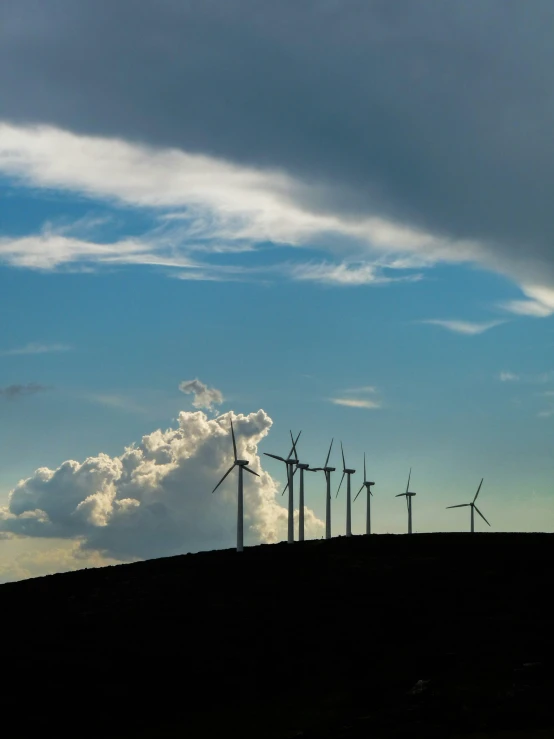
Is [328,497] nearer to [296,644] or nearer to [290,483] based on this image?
[290,483]

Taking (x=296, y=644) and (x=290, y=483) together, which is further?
(x=290, y=483)

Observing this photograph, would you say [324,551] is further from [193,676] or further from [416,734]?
[416,734]

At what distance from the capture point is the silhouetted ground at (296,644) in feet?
271

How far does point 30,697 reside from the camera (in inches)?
3723

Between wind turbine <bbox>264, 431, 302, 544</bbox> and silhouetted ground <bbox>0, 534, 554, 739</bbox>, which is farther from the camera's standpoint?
wind turbine <bbox>264, 431, 302, 544</bbox>

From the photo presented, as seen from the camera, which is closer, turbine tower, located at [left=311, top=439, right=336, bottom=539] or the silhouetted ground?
the silhouetted ground

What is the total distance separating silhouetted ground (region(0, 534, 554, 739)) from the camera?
271 feet

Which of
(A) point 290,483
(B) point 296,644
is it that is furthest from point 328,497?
(B) point 296,644

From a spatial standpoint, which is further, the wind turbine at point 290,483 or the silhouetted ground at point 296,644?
the wind turbine at point 290,483

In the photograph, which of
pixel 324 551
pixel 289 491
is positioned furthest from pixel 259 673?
pixel 289 491

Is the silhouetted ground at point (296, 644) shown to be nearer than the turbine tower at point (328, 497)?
Yes

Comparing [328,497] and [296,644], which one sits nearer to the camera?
[296,644]

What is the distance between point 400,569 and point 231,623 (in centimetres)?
2510

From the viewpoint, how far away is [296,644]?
103188mm
